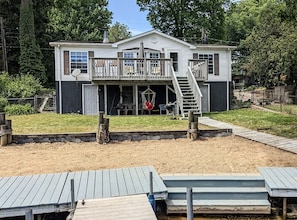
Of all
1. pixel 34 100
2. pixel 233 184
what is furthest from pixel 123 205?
pixel 34 100

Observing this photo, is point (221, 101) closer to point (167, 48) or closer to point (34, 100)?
point (167, 48)

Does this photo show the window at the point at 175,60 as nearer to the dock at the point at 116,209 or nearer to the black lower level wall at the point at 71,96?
the black lower level wall at the point at 71,96

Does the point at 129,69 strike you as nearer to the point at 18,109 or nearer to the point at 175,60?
the point at 175,60

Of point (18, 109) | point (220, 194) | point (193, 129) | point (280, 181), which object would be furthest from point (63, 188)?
point (18, 109)

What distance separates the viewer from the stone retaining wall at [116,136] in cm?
852

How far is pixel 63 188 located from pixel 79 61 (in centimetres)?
1348

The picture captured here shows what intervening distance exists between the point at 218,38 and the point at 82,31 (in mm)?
15747

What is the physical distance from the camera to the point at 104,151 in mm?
7691

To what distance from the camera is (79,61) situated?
56.7ft

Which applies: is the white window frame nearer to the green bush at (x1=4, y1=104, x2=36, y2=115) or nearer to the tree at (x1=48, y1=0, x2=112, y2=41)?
the green bush at (x1=4, y1=104, x2=36, y2=115)

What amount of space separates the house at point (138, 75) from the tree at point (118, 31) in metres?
38.4

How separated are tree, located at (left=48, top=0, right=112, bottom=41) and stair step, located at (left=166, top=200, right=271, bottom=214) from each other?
29.7 m

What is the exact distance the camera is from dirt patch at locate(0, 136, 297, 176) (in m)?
6.27

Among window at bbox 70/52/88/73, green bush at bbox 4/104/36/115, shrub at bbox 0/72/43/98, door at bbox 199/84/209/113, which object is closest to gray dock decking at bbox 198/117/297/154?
door at bbox 199/84/209/113
